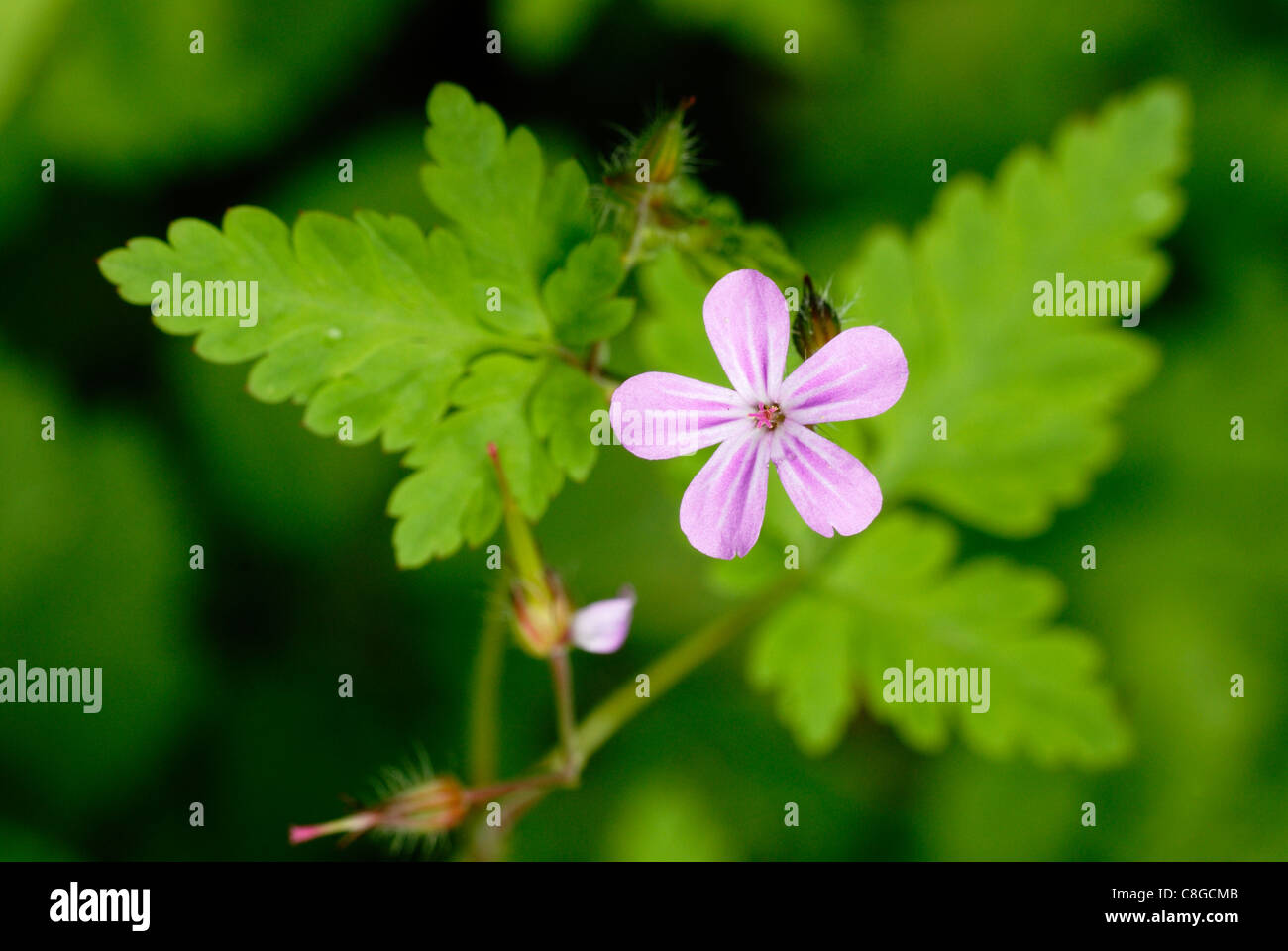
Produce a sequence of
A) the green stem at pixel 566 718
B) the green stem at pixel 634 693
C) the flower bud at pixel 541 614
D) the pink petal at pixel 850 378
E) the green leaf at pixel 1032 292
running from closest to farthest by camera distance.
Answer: the pink petal at pixel 850 378, the flower bud at pixel 541 614, the green stem at pixel 566 718, the green stem at pixel 634 693, the green leaf at pixel 1032 292

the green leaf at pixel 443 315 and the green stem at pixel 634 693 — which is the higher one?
the green leaf at pixel 443 315

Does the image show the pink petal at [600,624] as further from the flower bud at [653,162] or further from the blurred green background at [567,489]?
the blurred green background at [567,489]

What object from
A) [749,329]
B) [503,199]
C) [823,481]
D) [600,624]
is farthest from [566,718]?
[503,199]

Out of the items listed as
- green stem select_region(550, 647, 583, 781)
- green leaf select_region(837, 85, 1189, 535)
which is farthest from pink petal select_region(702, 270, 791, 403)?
green leaf select_region(837, 85, 1189, 535)

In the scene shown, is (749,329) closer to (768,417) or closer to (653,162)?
(768,417)

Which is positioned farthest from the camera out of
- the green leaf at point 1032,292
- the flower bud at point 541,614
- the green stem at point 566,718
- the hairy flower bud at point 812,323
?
the green leaf at point 1032,292

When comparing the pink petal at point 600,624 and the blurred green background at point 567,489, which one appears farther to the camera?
the blurred green background at point 567,489

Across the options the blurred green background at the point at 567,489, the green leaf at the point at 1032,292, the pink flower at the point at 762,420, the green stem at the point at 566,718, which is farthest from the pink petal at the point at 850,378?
the blurred green background at the point at 567,489
